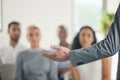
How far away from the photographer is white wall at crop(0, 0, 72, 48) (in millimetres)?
3725

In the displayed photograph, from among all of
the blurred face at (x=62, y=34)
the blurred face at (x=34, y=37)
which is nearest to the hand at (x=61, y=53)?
the blurred face at (x=34, y=37)

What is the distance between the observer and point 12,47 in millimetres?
3693

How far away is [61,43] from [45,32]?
297mm

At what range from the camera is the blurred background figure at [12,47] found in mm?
3639

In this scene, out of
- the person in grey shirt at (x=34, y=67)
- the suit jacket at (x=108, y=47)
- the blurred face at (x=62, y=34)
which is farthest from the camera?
the blurred face at (x=62, y=34)

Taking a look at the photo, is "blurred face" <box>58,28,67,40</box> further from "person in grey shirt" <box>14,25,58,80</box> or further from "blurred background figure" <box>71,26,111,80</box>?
"blurred background figure" <box>71,26,111,80</box>

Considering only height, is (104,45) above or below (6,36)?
above

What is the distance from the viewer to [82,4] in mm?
4434

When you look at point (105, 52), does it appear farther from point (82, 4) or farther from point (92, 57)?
point (82, 4)

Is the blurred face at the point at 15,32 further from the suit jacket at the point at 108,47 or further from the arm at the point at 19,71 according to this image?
the suit jacket at the point at 108,47

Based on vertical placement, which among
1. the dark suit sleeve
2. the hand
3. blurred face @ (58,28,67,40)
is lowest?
blurred face @ (58,28,67,40)

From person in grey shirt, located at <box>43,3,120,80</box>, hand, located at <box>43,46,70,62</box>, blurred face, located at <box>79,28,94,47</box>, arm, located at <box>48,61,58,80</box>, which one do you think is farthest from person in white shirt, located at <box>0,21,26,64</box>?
person in grey shirt, located at <box>43,3,120,80</box>

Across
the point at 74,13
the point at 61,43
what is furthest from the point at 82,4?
the point at 61,43

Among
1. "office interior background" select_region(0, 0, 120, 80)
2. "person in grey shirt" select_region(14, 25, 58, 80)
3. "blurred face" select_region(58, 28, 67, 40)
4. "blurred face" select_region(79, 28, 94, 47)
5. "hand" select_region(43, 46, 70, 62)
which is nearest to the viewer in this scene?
"hand" select_region(43, 46, 70, 62)
